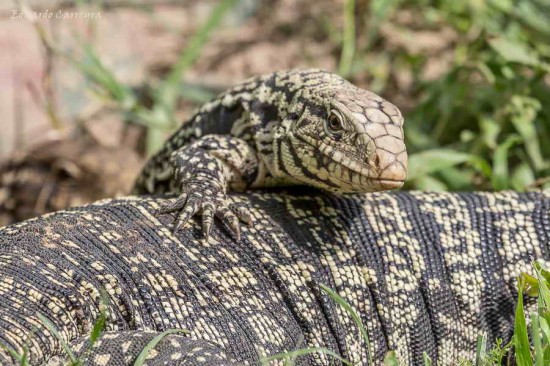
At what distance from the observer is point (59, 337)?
310 cm

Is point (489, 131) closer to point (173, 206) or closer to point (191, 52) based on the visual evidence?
point (191, 52)

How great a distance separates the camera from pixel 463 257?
4371mm

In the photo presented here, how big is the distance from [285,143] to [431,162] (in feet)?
6.19

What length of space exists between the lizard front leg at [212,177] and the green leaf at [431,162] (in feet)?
5.33

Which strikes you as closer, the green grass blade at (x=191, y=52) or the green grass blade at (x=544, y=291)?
the green grass blade at (x=544, y=291)

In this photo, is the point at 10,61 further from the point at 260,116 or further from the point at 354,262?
the point at 354,262

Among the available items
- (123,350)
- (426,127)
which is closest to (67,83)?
(426,127)

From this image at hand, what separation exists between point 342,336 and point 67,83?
16.5 ft

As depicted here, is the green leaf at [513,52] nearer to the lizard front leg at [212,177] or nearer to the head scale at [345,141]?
the head scale at [345,141]

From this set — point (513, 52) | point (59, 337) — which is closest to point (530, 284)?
point (59, 337)

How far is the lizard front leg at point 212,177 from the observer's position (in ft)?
13.0

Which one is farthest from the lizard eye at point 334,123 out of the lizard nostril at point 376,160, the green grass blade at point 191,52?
the green grass blade at point 191,52

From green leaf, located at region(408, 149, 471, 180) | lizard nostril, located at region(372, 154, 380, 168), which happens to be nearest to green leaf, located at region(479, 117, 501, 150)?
green leaf, located at region(408, 149, 471, 180)

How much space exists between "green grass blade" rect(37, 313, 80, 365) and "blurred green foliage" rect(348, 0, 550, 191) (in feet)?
10.00
